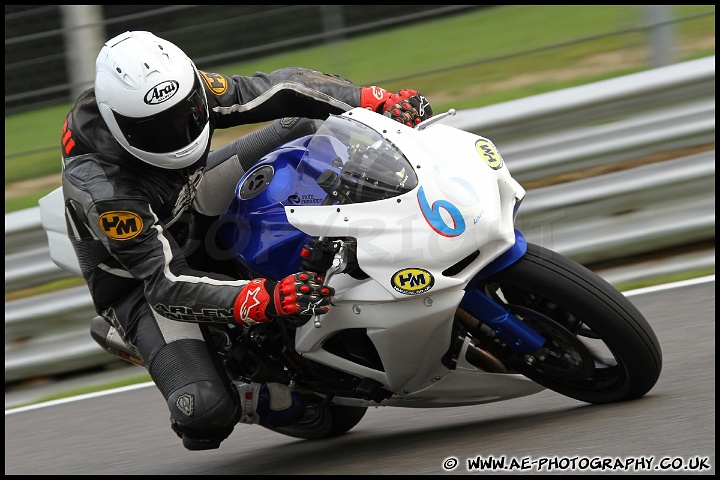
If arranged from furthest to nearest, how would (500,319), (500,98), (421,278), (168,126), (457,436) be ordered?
(500,98), (457,436), (168,126), (500,319), (421,278)

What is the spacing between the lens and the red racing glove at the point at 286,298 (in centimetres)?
372

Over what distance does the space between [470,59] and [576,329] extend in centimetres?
383

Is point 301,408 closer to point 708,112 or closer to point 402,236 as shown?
point 402,236

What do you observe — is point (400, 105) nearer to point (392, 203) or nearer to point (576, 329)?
point (392, 203)

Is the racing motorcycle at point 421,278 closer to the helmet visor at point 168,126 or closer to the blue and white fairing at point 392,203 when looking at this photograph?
the blue and white fairing at point 392,203

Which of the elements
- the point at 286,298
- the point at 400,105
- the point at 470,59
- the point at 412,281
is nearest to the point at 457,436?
the point at 412,281

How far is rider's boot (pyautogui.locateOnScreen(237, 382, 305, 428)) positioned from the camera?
14.4 ft

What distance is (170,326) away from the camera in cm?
438

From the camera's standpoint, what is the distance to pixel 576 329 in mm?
3912

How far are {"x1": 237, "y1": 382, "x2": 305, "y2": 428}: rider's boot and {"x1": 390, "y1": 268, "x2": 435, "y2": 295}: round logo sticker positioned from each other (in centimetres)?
92

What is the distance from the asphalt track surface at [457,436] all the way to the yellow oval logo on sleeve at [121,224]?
119cm

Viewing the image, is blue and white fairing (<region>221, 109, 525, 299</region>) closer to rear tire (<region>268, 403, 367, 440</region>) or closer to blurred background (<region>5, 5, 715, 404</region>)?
rear tire (<region>268, 403, 367, 440</region>)

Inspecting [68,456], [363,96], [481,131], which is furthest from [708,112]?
[68,456]

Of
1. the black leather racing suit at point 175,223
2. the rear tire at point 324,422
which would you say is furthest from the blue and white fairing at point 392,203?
the rear tire at point 324,422
